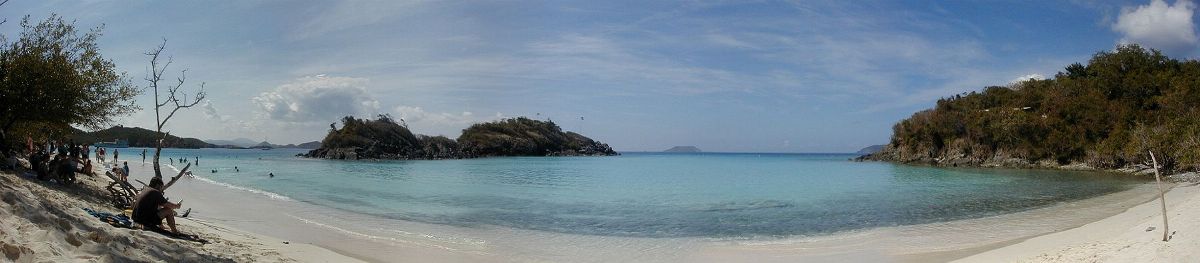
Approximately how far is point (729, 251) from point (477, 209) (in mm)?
10246

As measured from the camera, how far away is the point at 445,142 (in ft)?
344

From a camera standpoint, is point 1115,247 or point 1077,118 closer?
point 1115,247

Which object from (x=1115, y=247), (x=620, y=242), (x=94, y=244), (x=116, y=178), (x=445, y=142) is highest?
(x=445, y=142)

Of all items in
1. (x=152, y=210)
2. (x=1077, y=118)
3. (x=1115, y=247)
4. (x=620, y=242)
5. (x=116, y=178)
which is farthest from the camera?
(x=1077, y=118)

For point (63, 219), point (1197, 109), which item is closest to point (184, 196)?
point (63, 219)

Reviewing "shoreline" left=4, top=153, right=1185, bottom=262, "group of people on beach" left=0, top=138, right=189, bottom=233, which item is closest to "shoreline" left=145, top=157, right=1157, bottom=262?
"shoreline" left=4, top=153, right=1185, bottom=262

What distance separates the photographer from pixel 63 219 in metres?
7.55

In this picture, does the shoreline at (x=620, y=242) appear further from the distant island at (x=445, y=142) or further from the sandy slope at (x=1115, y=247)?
the distant island at (x=445, y=142)

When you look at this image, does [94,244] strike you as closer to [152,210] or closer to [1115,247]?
[152,210]

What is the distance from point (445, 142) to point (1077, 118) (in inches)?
3464

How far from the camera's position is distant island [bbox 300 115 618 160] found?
8760cm

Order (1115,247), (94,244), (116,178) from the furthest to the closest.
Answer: (116,178), (1115,247), (94,244)

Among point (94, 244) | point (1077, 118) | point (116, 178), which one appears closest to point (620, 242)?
point (94, 244)

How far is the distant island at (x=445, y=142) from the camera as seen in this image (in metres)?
87.6
